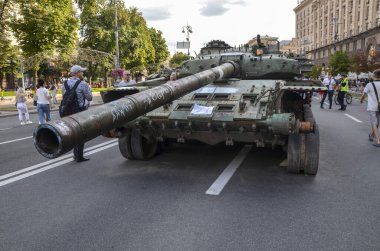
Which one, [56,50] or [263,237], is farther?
[56,50]

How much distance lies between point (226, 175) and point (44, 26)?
2303 centimetres

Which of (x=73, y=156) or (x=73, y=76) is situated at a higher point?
(x=73, y=76)

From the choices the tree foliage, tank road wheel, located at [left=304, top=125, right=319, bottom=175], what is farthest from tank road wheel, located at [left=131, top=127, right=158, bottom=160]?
the tree foliage

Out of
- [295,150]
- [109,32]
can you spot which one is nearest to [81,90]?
[295,150]

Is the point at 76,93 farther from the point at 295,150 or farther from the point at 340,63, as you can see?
the point at 340,63

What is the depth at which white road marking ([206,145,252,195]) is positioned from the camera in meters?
5.09

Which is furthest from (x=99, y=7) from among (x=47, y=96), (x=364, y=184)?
(x=364, y=184)

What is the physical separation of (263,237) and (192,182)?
1.93 meters

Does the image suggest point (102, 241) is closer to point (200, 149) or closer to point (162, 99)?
point (162, 99)

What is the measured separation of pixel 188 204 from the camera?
15.0 ft

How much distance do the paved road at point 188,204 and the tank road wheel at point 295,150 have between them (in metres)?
0.21

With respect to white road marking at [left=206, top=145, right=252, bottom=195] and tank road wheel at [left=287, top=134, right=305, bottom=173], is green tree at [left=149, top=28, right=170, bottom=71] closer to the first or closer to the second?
white road marking at [left=206, top=145, right=252, bottom=195]

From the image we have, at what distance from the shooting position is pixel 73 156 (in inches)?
283

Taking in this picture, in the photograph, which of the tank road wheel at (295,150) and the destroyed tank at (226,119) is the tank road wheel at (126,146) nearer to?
the destroyed tank at (226,119)
